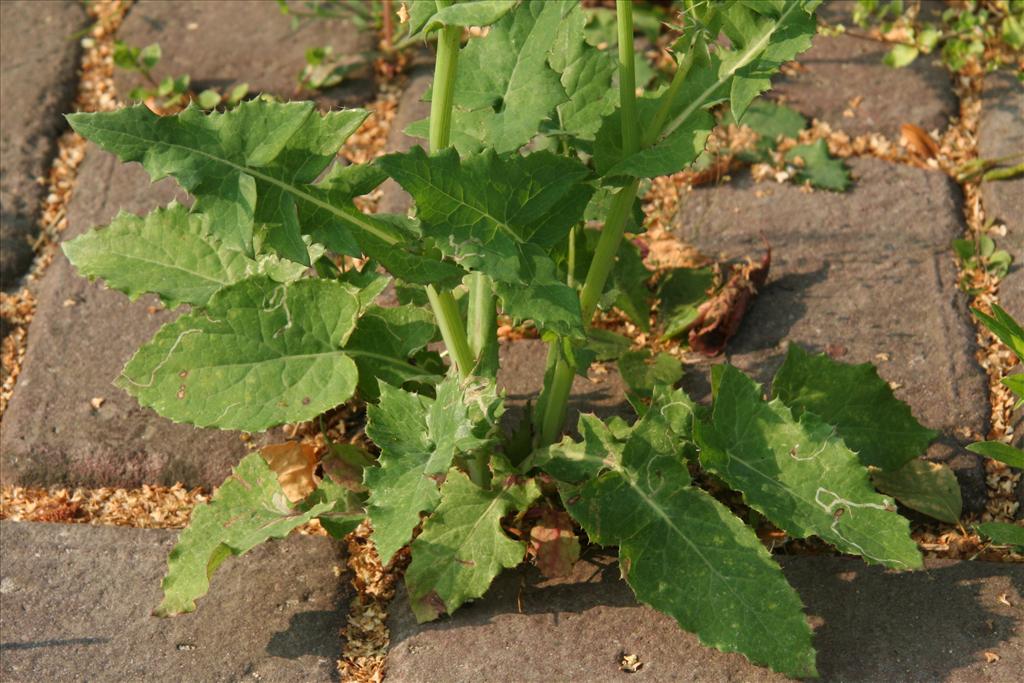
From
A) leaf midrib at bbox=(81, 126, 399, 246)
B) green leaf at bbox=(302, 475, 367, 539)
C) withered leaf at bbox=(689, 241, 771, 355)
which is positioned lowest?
green leaf at bbox=(302, 475, 367, 539)

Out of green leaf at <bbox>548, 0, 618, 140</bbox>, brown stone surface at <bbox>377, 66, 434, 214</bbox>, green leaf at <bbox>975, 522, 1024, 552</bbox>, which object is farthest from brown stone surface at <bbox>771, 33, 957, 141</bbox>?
green leaf at <bbox>975, 522, 1024, 552</bbox>

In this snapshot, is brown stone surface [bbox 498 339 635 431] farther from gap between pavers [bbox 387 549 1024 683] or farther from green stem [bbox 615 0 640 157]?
green stem [bbox 615 0 640 157]

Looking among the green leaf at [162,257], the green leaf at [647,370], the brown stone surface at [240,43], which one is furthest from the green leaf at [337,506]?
the brown stone surface at [240,43]

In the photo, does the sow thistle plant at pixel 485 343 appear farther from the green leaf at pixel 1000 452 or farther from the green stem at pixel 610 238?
the green leaf at pixel 1000 452

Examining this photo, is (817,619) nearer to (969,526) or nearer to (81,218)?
(969,526)

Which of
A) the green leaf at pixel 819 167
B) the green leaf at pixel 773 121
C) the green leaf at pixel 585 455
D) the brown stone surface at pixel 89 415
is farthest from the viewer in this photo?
the green leaf at pixel 773 121

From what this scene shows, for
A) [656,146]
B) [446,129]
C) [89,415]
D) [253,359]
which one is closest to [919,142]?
[656,146]
